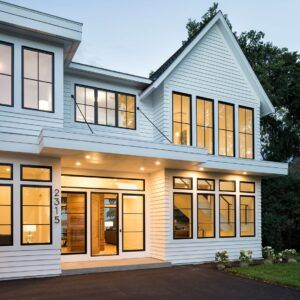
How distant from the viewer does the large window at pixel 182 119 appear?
41.8ft

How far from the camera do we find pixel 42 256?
9805 mm

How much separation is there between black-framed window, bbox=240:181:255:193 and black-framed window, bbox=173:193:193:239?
2374mm

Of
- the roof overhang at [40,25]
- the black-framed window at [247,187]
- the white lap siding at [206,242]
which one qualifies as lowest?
the white lap siding at [206,242]

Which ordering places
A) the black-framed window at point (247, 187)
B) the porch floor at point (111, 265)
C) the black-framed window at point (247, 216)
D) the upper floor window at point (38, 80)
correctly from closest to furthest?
the upper floor window at point (38, 80) < the porch floor at point (111, 265) < the black-framed window at point (247, 216) < the black-framed window at point (247, 187)

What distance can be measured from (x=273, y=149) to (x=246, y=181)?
1027 centimetres

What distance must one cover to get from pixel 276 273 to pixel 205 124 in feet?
17.6

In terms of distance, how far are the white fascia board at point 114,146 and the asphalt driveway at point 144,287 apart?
125 inches

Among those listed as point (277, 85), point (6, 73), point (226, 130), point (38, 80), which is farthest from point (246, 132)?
point (277, 85)

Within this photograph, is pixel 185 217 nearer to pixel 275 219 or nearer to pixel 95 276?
pixel 95 276

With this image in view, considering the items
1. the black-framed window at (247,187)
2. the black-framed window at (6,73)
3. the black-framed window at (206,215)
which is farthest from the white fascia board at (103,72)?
the black-framed window at (247,187)

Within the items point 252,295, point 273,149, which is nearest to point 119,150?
point 252,295

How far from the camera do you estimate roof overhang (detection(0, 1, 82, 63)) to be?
31.4ft

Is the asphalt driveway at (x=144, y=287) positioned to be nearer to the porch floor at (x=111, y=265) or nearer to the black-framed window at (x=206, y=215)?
the porch floor at (x=111, y=265)

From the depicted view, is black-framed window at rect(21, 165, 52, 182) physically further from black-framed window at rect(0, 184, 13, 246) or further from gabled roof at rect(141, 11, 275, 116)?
gabled roof at rect(141, 11, 275, 116)
